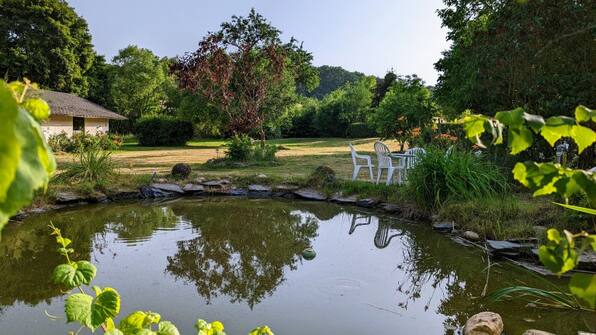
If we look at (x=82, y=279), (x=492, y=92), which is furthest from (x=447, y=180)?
(x=82, y=279)

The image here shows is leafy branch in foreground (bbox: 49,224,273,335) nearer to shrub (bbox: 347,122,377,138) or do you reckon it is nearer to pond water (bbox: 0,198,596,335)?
pond water (bbox: 0,198,596,335)

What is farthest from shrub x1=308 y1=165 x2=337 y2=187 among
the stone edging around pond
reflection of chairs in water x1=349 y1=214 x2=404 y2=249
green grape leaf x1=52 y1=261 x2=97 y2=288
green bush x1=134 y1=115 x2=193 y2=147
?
green bush x1=134 y1=115 x2=193 y2=147

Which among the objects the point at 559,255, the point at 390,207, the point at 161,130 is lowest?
the point at 390,207

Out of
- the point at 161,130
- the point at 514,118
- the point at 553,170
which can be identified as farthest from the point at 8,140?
the point at 161,130

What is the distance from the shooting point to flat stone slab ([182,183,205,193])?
931cm

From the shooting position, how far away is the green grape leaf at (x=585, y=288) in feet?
2.34

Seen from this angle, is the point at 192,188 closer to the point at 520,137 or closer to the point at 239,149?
the point at 239,149

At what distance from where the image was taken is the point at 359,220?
729 cm

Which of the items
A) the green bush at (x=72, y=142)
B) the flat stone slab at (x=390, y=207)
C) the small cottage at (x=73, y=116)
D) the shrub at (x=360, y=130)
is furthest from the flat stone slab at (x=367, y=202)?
the shrub at (x=360, y=130)

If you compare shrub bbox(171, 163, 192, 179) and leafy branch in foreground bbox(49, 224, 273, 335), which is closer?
leafy branch in foreground bbox(49, 224, 273, 335)

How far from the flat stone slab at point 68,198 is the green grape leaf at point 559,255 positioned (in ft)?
27.6

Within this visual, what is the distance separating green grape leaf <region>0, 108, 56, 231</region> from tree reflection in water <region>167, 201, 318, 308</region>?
11.4 feet

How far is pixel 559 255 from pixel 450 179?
615 centimetres

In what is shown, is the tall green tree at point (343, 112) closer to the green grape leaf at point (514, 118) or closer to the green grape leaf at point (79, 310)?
the green grape leaf at point (79, 310)
